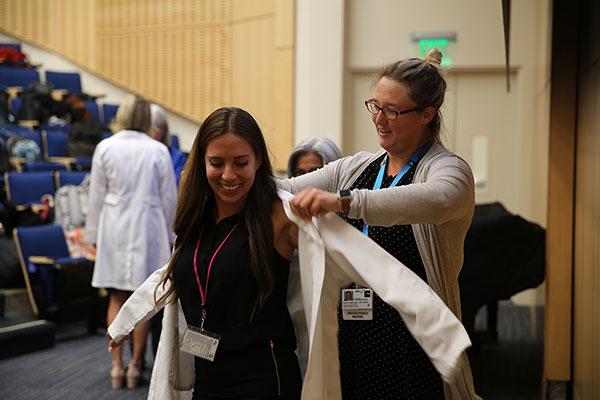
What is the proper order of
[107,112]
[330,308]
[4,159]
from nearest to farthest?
[330,308] → [4,159] → [107,112]

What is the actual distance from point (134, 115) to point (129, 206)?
516mm

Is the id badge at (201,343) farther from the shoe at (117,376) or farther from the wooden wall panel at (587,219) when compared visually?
the shoe at (117,376)

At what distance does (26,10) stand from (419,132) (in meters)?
11.6

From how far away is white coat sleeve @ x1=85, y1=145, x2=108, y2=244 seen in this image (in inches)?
175

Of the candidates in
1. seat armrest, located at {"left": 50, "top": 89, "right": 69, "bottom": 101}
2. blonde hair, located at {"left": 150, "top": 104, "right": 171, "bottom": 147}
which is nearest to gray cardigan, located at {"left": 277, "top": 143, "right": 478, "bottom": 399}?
blonde hair, located at {"left": 150, "top": 104, "right": 171, "bottom": 147}

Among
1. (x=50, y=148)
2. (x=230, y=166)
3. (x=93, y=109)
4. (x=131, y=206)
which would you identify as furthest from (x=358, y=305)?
(x=93, y=109)

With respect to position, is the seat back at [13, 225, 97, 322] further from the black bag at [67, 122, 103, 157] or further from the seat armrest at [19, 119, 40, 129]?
the seat armrest at [19, 119, 40, 129]

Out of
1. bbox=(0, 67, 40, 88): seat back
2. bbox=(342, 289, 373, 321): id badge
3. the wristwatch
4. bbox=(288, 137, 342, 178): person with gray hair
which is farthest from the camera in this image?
bbox=(0, 67, 40, 88): seat back

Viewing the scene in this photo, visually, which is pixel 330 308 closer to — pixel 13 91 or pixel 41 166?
pixel 41 166

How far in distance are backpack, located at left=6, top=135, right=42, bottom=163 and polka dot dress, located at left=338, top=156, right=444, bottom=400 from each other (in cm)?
698

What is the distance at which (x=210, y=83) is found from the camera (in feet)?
34.1

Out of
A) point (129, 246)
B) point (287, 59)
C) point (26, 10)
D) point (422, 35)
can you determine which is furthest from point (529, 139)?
point (26, 10)

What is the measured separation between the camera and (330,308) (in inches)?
74.0

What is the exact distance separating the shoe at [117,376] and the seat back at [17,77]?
685 centimetres
